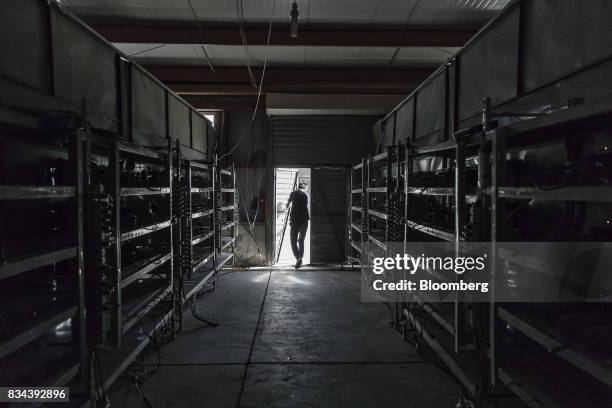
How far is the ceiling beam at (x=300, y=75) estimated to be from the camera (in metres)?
7.54

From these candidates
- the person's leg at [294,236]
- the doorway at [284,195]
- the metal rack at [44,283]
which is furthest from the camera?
the doorway at [284,195]

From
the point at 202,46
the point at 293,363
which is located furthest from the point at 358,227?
the point at 202,46

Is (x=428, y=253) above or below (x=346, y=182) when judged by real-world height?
below

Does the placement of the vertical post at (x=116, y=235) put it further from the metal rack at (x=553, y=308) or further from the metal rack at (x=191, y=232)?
the metal rack at (x=553, y=308)

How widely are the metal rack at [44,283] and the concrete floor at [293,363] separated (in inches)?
32.0

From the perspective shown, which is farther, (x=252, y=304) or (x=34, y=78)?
(x=252, y=304)

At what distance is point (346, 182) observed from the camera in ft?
31.5

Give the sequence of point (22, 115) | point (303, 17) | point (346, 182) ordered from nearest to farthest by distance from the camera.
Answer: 1. point (22, 115)
2. point (303, 17)
3. point (346, 182)

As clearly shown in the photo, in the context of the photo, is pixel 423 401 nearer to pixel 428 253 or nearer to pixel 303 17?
pixel 428 253

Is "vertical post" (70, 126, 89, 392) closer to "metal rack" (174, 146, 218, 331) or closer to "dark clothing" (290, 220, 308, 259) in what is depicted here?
"metal rack" (174, 146, 218, 331)

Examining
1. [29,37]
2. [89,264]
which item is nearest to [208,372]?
[89,264]

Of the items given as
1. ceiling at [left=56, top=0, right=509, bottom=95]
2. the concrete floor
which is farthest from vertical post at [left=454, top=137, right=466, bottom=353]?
ceiling at [left=56, top=0, right=509, bottom=95]

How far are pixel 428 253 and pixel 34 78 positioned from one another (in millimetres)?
3914

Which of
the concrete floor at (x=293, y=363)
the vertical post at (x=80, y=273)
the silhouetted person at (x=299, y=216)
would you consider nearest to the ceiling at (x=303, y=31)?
the silhouetted person at (x=299, y=216)
